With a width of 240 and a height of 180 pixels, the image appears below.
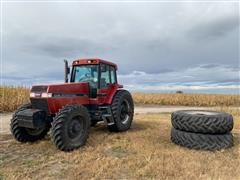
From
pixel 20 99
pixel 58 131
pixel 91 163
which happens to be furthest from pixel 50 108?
pixel 20 99

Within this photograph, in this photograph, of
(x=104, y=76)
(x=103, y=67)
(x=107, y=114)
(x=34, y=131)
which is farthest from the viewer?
(x=104, y=76)

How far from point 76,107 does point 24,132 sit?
1701mm

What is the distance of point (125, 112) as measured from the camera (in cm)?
947

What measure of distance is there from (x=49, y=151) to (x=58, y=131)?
0.55 meters

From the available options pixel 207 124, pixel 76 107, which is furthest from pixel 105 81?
pixel 207 124

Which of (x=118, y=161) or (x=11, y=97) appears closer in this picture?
(x=118, y=161)

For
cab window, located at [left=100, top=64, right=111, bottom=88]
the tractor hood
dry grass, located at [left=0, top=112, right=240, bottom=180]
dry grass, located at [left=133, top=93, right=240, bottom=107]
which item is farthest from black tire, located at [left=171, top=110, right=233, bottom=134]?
dry grass, located at [left=133, top=93, right=240, bottom=107]

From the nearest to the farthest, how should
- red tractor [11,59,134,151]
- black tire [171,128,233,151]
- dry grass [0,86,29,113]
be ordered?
red tractor [11,59,134,151] → black tire [171,128,233,151] → dry grass [0,86,29,113]

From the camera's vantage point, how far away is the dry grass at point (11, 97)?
1681 centimetres

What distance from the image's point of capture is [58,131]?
631cm

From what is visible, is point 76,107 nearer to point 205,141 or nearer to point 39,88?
point 39,88

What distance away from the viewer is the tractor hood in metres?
6.96

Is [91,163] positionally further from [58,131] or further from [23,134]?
[23,134]

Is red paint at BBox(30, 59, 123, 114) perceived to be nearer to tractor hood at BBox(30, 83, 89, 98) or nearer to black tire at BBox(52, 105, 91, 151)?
tractor hood at BBox(30, 83, 89, 98)
